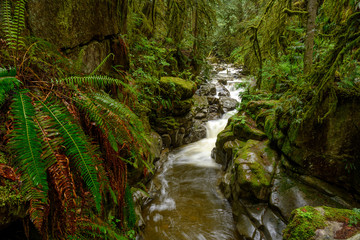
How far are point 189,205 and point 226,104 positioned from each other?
8.77 meters

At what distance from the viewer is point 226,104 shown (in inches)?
489

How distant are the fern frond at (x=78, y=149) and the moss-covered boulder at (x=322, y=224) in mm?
2736

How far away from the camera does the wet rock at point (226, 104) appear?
11939mm

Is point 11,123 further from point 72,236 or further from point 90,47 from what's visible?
point 90,47

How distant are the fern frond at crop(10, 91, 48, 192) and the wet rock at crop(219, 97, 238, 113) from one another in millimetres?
11072

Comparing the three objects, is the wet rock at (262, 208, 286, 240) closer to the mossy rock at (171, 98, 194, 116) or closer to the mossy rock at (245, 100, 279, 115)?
the mossy rock at (245, 100, 279, 115)

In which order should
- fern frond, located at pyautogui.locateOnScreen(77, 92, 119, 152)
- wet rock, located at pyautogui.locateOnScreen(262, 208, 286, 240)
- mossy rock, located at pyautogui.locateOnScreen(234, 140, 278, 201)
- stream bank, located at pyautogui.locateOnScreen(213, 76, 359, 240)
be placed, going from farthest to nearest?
mossy rock, located at pyautogui.locateOnScreen(234, 140, 278, 201), wet rock, located at pyautogui.locateOnScreen(262, 208, 286, 240), stream bank, located at pyautogui.locateOnScreen(213, 76, 359, 240), fern frond, located at pyautogui.locateOnScreen(77, 92, 119, 152)

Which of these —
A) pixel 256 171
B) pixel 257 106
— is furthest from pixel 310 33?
pixel 256 171

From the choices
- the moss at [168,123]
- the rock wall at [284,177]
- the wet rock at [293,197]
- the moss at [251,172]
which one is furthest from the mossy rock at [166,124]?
the wet rock at [293,197]

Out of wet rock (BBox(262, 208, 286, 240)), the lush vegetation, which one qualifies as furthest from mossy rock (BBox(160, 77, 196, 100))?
wet rock (BBox(262, 208, 286, 240))

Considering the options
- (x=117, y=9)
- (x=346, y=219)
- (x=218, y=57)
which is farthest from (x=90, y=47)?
(x=218, y=57)

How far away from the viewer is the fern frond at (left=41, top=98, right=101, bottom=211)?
1498mm

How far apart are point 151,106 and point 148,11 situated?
157 inches

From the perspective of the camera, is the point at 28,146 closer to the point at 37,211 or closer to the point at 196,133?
the point at 37,211
